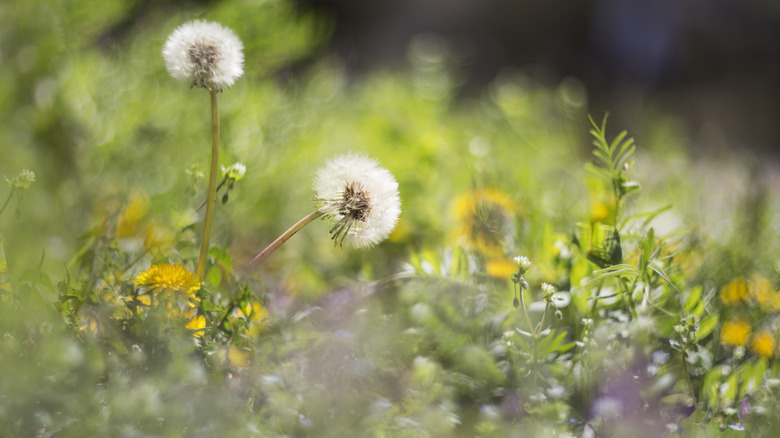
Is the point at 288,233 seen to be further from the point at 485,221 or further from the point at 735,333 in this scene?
the point at 735,333

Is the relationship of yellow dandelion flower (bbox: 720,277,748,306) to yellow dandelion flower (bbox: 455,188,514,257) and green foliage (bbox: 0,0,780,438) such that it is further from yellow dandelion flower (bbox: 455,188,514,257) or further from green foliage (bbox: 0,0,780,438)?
yellow dandelion flower (bbox: 455,188,514,257)

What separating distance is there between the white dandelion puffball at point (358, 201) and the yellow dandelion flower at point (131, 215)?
1.48 feet

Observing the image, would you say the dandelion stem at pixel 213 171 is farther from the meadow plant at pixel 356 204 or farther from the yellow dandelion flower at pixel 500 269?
the yellow dandelion flower at pixel 500 269

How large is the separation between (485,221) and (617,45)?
148 inches

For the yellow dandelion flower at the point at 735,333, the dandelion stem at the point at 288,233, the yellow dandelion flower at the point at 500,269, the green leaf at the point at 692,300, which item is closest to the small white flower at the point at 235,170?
the dandelion stem at the point at 288,233

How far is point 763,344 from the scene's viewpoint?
0.80m

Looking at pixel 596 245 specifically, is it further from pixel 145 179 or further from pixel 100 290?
pixel 145 179

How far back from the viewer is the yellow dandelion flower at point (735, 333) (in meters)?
0.82

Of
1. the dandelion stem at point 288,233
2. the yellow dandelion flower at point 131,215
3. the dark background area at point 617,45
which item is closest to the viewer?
the dandelion stem at point 288,233

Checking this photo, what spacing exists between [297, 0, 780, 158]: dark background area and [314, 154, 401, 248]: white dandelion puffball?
2.65 m

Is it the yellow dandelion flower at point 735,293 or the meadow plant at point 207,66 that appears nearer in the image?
the meadow plant at point 207,66

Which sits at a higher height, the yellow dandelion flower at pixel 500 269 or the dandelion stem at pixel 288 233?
the dandelion stem at pixel 288 233

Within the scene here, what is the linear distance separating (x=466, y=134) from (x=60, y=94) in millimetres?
1171

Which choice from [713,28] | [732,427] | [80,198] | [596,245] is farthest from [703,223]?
[713,28]
